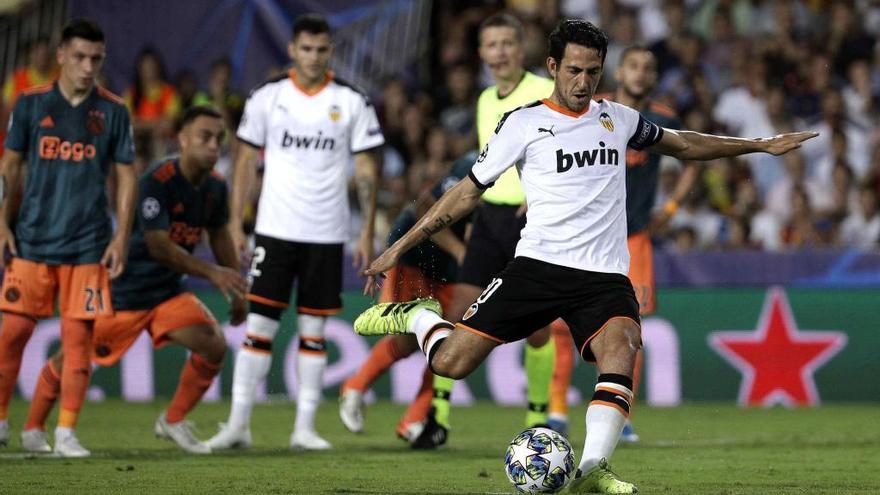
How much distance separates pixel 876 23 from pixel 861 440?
29.7ft

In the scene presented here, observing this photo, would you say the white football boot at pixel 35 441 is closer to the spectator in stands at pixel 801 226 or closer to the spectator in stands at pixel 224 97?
the spectator in stands at pixel 224 97

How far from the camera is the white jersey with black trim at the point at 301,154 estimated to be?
10156 millimetres

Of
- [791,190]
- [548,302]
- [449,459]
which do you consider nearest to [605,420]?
[548,302]

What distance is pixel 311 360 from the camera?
33.7 feet

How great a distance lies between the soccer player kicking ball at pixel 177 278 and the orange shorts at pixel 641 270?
2.82 metres

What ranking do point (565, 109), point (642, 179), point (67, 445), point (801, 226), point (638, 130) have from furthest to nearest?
point (801, 226) → point (642, 179) → point (67, 445) → point (638, 130) → point (565, 109)

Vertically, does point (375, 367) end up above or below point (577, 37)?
below

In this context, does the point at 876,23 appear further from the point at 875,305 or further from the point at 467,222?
the point at 467,222

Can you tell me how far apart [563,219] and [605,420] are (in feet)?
3.45

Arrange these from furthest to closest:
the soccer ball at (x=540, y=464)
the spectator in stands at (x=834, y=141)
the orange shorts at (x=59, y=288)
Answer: the spectator in stands at (x=834, y=141)
the orange shorts at (x=59, y=288)
the soccer ball at (x=540, y=464)

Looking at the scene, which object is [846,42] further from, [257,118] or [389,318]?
[389,318]

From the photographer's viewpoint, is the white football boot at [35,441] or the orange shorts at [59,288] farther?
the white football boot at [35,441]

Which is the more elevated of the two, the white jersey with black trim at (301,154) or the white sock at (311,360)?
the white jersey with black trim at (301,154)

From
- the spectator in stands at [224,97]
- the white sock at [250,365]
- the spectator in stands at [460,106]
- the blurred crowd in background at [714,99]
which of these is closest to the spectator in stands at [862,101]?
the blurred crowd in background at [714,99]
